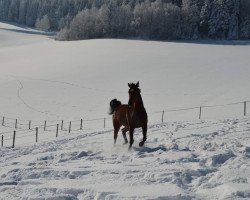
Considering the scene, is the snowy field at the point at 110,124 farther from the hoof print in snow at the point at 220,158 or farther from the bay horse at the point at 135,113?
Answer: the bay horse at the point at 135,113

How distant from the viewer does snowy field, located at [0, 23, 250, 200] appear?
24.7ft

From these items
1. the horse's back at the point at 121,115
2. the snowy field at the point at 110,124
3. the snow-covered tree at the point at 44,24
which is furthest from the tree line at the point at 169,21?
the horse's back at the point at 121,115

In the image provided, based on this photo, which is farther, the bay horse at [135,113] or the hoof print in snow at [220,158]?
the bay horse at [135,113]

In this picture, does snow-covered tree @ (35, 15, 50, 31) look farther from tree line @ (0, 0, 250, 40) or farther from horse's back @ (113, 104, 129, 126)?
horse's back @ (113, 104, 129, 126)

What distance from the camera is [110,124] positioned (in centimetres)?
3070

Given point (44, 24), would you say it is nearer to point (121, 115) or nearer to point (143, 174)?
point (121, 115)

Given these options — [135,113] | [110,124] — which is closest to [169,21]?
[110,124]

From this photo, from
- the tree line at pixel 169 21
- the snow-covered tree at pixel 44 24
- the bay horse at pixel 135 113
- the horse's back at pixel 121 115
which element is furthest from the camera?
the snow-covered tree at pixel 44 24

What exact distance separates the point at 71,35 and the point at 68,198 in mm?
106706

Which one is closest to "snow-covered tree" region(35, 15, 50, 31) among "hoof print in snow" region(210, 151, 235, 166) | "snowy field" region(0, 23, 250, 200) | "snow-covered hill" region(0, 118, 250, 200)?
"snowy field" region(0, 23, 250, 200)

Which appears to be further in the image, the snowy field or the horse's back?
the horse's back

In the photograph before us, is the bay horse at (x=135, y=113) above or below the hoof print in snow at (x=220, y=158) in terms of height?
above

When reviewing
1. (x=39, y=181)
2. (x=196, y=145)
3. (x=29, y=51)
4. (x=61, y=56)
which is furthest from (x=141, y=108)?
(x=29, y=51)

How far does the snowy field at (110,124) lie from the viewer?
7520 millimetres
